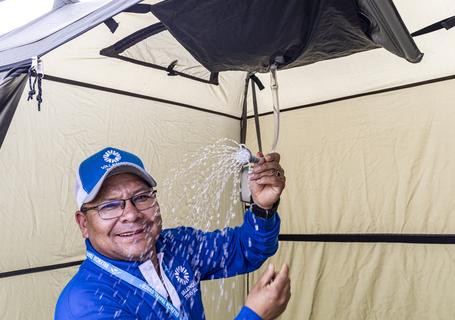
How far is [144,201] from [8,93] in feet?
1.63

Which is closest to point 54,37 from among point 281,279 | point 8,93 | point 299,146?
point 8,93

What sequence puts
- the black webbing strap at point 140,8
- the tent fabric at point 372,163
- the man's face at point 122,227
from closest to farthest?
the man's face at point 122,227 < the black webbing strap at point 140,8 < the tent fabric at point 372,163

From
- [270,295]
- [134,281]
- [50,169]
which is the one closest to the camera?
[270,295]

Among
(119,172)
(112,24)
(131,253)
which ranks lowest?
(131,253)

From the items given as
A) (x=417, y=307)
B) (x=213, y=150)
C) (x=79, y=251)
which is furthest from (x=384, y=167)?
(x=79, y=251)

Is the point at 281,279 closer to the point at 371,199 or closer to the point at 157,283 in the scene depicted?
the point at 157,283

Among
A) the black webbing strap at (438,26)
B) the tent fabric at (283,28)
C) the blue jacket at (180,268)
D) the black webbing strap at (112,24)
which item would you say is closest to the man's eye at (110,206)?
the blue jacket at (180,268)

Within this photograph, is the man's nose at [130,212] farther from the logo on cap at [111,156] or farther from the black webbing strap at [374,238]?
the black webbing strap at [374,238]

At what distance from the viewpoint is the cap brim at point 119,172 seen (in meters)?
1.26

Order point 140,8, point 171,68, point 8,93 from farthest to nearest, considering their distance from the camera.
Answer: point 171,68
point 140,8
point 8,93

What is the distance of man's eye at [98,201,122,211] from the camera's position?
128 cm

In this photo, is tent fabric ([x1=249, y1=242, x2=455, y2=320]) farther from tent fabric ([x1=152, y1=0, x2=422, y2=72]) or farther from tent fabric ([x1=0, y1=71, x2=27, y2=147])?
tent fabric ([x1=0, y1=71, x2=27, y2=147])

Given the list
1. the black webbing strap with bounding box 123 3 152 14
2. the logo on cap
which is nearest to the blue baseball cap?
the logo on cap

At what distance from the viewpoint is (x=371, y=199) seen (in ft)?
7.58
